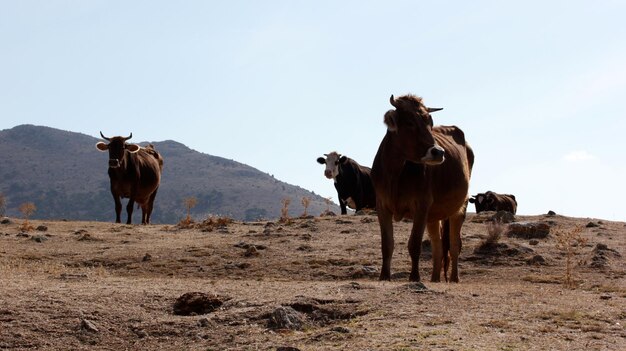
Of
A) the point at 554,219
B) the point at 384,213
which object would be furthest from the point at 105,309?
the point at 554,219

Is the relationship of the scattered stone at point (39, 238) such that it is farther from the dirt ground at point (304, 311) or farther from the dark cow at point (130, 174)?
the dark cow at point (130, 174)

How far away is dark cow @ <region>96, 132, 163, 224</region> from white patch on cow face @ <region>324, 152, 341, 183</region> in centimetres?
585

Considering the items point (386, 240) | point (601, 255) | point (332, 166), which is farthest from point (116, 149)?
point (386, 240)

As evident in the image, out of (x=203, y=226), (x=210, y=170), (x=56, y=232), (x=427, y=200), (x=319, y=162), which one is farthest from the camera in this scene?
(x=210, y=170)

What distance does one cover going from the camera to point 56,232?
22.6m

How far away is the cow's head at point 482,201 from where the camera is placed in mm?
36434

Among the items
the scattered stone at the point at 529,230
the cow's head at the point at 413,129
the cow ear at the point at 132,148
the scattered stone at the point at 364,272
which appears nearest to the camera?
the cow's head at the point at 413,129

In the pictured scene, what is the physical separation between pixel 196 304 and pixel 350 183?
22503 mm

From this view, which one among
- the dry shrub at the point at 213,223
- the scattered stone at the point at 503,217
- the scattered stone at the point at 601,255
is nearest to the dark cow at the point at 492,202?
the scattered stone at the point at 503,217

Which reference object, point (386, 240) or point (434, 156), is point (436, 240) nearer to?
point (386, 240)

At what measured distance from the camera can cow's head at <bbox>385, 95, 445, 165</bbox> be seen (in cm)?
1201

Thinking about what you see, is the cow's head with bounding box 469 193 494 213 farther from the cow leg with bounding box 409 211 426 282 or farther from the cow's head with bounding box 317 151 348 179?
the cow leg with bounding box 409 211 426 282

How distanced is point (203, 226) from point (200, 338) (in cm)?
1600

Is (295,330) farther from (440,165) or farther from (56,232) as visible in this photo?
(56,232)
